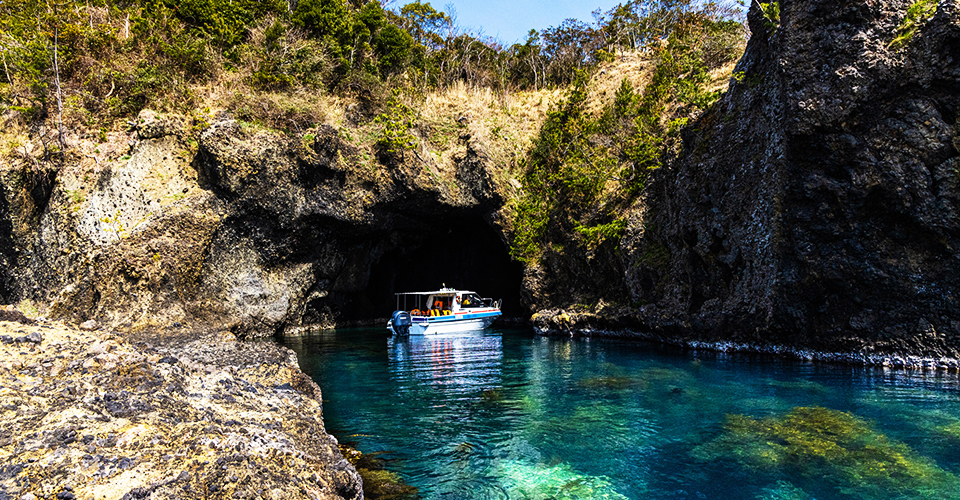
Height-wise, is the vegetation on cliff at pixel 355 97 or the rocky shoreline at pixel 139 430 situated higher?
the vegetation on cliff at pixel 355 97

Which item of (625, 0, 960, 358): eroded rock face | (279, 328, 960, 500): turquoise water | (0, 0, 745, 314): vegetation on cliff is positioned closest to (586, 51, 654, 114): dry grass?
(0, 0, 745, 314): vegetation on cliff

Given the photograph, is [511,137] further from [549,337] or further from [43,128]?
[43,128]

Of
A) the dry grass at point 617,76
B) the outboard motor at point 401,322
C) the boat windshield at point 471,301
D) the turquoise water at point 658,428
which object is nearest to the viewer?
the turquoise water at point 658,428

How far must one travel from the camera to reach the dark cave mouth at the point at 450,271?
36438mm

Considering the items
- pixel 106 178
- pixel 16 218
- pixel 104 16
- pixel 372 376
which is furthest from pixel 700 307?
pixel 104 16

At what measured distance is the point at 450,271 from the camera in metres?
40.0

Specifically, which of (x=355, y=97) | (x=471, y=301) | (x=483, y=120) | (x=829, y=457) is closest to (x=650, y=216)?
(x=471, y=301)

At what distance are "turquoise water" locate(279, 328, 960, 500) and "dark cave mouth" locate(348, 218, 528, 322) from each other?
65.6 ft

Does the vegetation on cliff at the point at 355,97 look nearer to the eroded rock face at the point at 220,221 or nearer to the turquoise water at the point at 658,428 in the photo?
the eroded rock face at the point at 220,221

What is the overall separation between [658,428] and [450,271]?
31.0 m

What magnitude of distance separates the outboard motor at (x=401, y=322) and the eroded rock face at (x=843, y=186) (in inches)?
637

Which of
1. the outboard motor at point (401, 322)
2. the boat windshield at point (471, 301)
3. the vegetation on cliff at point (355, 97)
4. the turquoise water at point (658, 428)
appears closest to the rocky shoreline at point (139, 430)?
the turquoise water at point (658, 428)

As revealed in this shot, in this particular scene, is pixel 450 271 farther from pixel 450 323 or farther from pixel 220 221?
pixel 220 221

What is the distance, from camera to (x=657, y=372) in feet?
48.6
